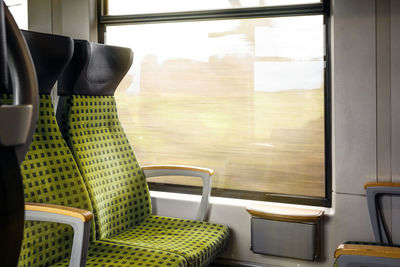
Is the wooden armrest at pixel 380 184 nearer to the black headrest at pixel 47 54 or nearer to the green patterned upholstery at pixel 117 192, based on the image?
the green patterned upholstery at pixel 117 192

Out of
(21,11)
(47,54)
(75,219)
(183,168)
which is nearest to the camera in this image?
(75,219)

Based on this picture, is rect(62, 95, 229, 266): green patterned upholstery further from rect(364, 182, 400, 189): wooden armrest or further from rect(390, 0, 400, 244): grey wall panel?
rect(390, 0, 400, 244): grey wall panel

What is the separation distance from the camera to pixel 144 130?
3217mm

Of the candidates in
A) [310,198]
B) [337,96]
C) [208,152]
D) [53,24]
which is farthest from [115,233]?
[53,24]

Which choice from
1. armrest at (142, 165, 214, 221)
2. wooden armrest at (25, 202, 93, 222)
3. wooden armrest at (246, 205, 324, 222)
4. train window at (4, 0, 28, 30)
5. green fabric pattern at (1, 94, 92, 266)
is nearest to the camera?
wooden armrest at (25, 202, 93, 222)

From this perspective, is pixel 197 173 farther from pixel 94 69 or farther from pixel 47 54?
pixel 47 54

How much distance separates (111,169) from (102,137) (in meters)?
0.19

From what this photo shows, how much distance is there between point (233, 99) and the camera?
2.94m

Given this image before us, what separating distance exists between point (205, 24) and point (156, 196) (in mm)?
1234

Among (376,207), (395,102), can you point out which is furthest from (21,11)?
(376,207)

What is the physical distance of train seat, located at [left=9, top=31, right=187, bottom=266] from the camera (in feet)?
6.34

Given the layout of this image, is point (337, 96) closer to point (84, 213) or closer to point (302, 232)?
point (302, 232)

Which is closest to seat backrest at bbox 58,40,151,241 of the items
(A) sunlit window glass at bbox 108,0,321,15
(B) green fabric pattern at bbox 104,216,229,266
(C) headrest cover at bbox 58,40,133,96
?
(C) headrest cover at bbox 58,40,133,96

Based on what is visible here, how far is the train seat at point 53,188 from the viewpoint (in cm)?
193
